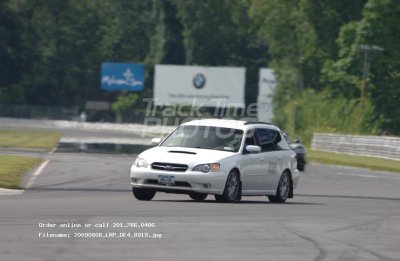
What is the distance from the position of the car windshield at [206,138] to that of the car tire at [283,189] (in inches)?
59.5

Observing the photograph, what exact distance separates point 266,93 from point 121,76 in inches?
542

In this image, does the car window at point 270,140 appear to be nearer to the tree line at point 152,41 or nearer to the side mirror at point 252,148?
the side mirror at point 252,148

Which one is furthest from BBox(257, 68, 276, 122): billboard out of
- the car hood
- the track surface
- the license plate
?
the license plate

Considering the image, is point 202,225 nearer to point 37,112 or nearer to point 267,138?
point 267,138

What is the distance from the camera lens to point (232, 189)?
65.5 ft

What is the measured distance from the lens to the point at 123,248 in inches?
469

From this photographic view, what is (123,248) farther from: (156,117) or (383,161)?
(156,117)

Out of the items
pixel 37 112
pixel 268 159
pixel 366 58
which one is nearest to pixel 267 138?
→ pixel 268 159

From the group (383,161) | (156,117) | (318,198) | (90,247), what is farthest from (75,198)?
(156,117)

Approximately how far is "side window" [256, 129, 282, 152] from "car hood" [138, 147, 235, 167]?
1634mm

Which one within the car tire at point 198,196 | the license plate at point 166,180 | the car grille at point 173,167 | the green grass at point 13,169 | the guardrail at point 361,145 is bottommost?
the guardrail at point 361,145

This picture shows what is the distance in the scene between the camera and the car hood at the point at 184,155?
63.7 ft

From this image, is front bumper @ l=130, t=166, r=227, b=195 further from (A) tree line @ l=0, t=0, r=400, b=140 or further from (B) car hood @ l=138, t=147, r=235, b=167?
(A) tree line @ l=0, t=0, r=400, b=140

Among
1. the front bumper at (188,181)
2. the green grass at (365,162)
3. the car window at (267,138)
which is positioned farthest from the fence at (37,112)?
the front bumper at (188,181)
